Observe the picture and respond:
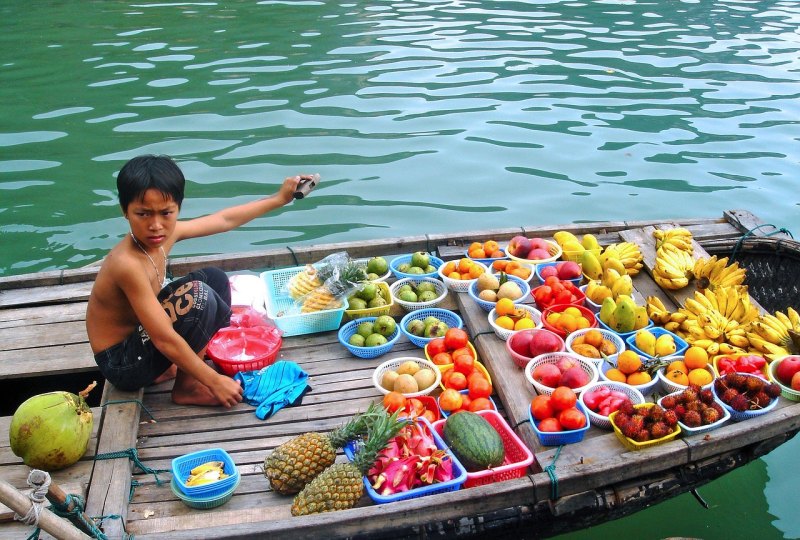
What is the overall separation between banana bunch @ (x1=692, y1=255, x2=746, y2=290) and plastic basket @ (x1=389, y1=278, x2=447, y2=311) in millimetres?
1762

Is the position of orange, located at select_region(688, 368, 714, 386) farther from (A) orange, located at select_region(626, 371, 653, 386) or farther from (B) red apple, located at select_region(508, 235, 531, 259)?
(B) red apple, located at select_region(508, 235, 531, 259)

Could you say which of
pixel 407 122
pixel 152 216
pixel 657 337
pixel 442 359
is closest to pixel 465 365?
pixel 442 359

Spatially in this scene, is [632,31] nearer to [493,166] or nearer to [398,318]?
[493,166]

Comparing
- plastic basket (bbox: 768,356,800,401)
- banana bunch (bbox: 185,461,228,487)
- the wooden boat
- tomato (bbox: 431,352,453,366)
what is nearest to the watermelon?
the wooden boat

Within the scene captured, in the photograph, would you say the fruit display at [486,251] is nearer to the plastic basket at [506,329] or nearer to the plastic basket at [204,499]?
the plastic basket at [506,329]

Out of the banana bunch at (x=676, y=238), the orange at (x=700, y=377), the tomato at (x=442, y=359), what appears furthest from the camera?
the banana bunch at (x=676, y=238)

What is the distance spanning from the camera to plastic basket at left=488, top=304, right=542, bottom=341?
456 cm

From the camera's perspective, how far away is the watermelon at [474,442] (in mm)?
3541

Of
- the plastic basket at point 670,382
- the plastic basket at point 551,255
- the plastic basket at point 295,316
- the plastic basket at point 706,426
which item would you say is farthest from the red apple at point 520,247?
the plastic basket at point 706,426

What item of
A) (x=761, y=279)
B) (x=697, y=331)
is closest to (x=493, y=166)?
(x=761, y=279)

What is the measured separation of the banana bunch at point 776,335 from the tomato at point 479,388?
166 cm

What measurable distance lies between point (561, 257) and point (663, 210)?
3404 millimetres

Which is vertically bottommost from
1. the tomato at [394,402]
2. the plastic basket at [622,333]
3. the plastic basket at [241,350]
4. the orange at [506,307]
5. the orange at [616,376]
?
the plastic basket at [241,350]

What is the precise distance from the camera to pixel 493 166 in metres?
9.16
